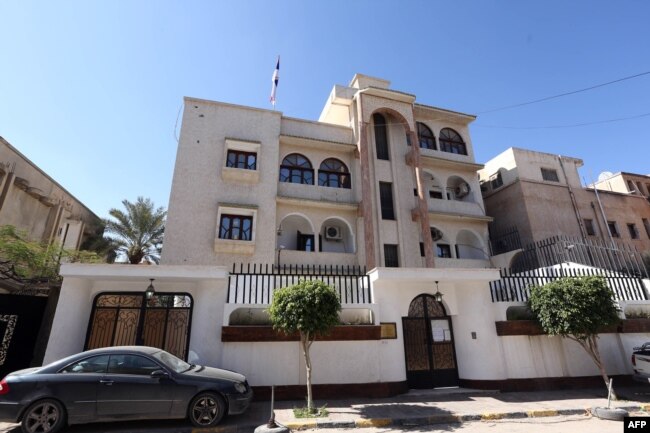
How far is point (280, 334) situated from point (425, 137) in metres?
16.5

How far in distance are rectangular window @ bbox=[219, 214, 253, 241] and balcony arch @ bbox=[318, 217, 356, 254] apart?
398 cm

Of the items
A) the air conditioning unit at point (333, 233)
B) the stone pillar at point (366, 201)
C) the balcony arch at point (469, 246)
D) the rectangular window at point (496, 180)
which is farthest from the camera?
the rectangular window at point (496, 180)

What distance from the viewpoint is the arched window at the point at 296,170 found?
58.6ft

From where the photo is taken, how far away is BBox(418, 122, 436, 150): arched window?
20719 millimetres

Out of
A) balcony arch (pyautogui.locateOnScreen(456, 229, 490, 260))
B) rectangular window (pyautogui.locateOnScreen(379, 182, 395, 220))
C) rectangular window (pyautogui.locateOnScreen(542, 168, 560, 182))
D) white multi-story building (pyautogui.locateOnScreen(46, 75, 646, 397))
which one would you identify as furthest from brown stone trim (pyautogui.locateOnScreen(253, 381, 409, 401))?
rectangular window (pyautogui.locateOnScreen(542, 168, 560, 182))

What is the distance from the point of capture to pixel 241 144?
17.0 m

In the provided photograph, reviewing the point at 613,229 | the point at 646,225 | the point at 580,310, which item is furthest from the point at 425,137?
the point at 646,225

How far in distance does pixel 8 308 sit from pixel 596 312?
1575 centimetres

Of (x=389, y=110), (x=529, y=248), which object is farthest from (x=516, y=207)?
(x=389, y=110)

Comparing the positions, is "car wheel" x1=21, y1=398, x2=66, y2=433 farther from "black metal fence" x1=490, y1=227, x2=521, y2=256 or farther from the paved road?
"black metal fence" x1=490, y1=227, x2=521, y2=256

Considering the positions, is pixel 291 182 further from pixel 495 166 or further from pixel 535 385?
pixel 495 166

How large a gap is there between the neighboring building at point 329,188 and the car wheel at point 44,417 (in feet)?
28.8

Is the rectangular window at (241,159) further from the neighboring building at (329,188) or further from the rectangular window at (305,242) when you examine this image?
the rectangular window at (305,242)

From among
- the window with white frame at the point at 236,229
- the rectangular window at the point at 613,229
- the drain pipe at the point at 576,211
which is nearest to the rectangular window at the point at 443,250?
the drain pipe at the point at 576,211
